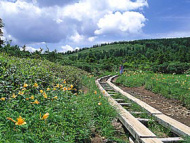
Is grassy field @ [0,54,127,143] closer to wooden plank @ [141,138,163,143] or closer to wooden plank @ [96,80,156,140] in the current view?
wooden plank @ [96,80,156,140]

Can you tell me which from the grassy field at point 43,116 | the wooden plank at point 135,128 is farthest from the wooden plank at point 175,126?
the grassy field at point 43,116

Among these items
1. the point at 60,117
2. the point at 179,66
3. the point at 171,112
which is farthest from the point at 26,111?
the point at 179,66

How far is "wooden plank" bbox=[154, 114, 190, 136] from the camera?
2917 millimetres

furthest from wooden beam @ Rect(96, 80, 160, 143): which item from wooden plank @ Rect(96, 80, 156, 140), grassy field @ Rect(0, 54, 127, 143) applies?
grassy field @ Rect(0, 54, 127, 143)

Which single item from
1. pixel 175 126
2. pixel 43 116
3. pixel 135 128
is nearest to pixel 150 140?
pixel 135 128

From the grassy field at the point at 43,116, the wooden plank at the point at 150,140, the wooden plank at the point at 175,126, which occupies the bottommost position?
the wooden plank at the point at 175,126

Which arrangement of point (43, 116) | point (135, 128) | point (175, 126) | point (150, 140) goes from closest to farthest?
point (43, 116)
point (150, 140)
point (135, 128)
point (175, 126)

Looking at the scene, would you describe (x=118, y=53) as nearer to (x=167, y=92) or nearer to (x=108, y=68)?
(x=108, y=68)

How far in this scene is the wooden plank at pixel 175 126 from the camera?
2917mm

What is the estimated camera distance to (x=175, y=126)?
124 inches

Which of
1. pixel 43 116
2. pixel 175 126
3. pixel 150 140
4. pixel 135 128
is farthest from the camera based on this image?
pixel 175 126

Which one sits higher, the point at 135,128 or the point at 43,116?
the point at 43,116

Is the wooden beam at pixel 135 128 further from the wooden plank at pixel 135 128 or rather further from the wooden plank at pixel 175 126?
the wooden plank at pixel 175 126

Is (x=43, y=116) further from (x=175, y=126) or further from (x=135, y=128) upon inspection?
(x=175, y=126)
